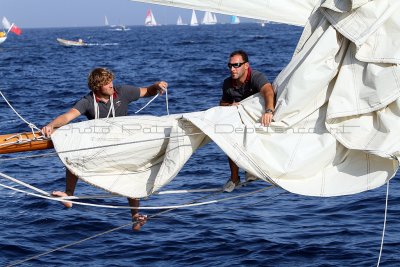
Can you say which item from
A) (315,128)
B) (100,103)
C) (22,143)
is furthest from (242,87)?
(22,143)

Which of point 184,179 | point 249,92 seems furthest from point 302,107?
point 184,179

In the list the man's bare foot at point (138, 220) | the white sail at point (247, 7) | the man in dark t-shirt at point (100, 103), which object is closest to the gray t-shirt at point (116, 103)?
the man in dark t-shirt at point (100, 103)

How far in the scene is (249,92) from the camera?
712 centimetres

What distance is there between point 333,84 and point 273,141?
619 mm

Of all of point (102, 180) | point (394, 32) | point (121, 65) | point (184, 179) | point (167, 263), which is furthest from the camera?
point (121, 65)

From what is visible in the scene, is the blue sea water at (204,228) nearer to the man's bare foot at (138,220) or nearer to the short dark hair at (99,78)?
the man's bare foot at (138,220)

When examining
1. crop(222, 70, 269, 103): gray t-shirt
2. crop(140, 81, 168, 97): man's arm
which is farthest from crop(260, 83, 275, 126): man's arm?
crop(140, 81, 168, 97): man's arm

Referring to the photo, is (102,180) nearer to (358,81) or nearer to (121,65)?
(358,81)

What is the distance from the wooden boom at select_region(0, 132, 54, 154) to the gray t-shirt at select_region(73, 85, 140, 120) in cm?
43

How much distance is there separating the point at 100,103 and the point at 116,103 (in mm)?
147

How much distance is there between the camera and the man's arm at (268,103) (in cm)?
647

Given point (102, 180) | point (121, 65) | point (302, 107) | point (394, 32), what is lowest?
point (121, 65)

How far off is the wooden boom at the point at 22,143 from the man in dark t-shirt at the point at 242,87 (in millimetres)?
1483

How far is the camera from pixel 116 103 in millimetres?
7328
